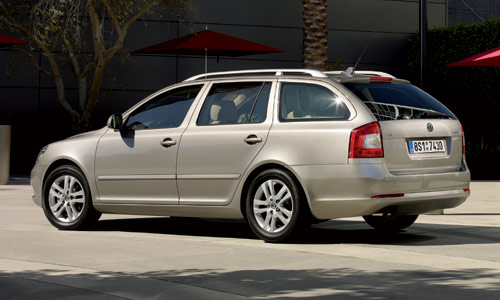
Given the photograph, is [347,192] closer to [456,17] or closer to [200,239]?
[200,239]

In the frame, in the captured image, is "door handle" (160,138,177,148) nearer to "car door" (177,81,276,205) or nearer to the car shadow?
"car door" (177,81,276,205)

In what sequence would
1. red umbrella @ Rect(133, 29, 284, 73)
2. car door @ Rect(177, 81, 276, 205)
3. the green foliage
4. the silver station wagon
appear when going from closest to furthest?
the silver station wagon
car door @ Rect(177, 81, 276, 205)
red umbrella @ Rect(133, 29, 284, 73)
the green foliage

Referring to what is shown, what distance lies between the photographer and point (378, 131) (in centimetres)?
908

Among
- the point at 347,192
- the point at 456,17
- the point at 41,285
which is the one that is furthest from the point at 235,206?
the point at 456,17

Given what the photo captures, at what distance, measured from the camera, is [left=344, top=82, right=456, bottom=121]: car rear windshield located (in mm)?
9414

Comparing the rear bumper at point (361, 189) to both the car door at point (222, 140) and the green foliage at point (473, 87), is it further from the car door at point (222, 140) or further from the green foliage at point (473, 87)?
the green foliage at point (473, 87)

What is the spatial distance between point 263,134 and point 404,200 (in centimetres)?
150

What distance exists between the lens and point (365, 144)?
9031 millimetres

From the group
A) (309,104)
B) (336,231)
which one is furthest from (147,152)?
(336,231)

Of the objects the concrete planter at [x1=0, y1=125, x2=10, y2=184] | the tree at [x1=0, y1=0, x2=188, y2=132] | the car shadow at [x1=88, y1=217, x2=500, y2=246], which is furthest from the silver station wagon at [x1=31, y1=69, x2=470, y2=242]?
the tree at [x1=0, y1=0, x2=188, y2=132]

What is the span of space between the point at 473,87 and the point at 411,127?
14.7 metres

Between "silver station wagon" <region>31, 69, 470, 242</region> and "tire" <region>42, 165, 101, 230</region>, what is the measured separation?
1 cm

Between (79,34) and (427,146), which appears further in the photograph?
(79,34)

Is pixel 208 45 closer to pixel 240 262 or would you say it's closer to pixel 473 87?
pixel 473 87
